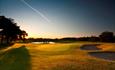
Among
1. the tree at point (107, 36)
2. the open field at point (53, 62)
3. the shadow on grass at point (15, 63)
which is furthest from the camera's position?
the tree at point (107, 36)

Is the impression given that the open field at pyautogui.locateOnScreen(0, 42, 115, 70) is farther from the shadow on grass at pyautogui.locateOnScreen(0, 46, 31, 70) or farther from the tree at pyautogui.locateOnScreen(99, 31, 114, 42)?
the tree at pyautogui.locateOnScreen(99, 31, 114, 42)

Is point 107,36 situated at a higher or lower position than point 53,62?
higher

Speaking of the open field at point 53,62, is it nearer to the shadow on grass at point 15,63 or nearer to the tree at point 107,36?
the shadow on grass at point 15,63

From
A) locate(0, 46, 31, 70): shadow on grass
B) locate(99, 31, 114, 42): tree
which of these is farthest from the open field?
locate(99, 31, 114, 42): tree

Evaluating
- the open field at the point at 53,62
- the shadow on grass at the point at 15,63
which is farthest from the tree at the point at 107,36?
the shadow on grass at the point at 15,63

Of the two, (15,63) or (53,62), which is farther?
(53,62)

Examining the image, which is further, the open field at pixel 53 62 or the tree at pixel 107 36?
the tree at pixel 107 36

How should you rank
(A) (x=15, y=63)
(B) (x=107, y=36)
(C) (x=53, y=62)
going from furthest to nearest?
(B) (x=107, y=36) < (C) (x=53, y=62) < (A) (x=15, y=63)

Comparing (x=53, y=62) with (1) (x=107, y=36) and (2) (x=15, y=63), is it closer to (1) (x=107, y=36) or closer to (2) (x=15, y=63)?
(2) (x=15, y=63)

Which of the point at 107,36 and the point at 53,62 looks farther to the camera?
the point at 107,36

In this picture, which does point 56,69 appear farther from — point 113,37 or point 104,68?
point 113,37

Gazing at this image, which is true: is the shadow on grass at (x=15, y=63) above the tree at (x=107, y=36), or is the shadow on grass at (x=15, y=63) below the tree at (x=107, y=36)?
below

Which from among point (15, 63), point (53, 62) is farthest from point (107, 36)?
point (15, 63)

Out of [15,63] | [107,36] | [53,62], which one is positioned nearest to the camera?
[15,63]
